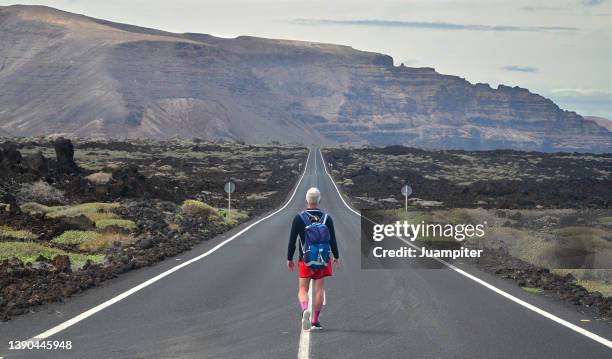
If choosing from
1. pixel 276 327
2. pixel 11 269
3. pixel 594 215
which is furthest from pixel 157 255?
pixel 594 215

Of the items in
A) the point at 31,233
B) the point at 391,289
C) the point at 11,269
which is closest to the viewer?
the point at 391,289

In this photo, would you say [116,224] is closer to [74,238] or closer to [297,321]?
[74,238]

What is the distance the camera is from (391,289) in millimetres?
14828

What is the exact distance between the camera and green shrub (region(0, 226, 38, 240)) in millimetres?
21934

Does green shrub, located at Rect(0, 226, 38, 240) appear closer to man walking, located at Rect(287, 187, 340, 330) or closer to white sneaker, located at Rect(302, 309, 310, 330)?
man walking, located at Rect(287, 187, 340, 330)

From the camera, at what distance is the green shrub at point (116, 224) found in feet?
86.9

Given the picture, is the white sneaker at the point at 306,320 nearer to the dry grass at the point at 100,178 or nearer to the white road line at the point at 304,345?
the white road line at the point at 304,345

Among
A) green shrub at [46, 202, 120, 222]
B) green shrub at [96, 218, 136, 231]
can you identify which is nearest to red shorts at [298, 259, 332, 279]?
green shrub at [96, 218, 136, 231]

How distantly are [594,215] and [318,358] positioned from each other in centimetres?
3468

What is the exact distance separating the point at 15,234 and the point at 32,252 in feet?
10.3

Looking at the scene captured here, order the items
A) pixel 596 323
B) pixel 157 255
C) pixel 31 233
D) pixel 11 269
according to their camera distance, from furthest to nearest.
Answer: pixel 31 233 → pixel 157 255 → pixel 11 269 → pixel 596 323

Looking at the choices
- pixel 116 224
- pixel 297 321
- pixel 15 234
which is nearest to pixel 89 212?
pixel 116 224

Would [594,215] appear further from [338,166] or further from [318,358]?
[338,166]

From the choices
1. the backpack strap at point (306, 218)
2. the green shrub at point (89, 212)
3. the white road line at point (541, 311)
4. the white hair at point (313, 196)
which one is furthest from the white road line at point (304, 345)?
the green shrub at point (89, 212)
